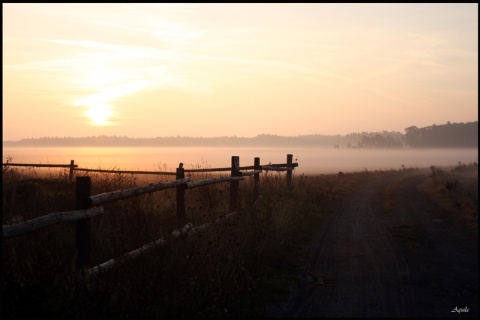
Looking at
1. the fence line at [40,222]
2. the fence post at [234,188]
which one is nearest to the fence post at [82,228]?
the fence line at [40,222]

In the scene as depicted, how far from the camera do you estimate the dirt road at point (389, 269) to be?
6.16 metres

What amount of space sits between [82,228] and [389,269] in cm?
535

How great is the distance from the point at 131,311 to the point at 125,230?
2278 millimetres

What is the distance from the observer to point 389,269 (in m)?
8.12

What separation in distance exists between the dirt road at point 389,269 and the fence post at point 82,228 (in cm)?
259

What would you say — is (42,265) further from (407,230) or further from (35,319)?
(407,230)

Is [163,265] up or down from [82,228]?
down

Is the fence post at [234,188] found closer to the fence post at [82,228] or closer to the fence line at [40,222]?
the fence post at [82,228]

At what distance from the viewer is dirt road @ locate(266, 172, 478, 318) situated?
6.16 m

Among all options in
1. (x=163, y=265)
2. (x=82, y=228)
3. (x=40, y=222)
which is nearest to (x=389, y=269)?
(x=163, y=265)

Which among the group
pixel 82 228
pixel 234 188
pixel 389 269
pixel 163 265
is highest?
pixel 234 188

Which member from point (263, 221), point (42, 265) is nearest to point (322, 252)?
point (263, 221)

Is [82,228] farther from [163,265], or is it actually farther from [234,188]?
[234,188]

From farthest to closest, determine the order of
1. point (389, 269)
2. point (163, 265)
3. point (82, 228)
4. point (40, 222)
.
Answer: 1. point (389, 269)
2. point (163, 265)
3. point (82, 228)
4. point (40, 222)
